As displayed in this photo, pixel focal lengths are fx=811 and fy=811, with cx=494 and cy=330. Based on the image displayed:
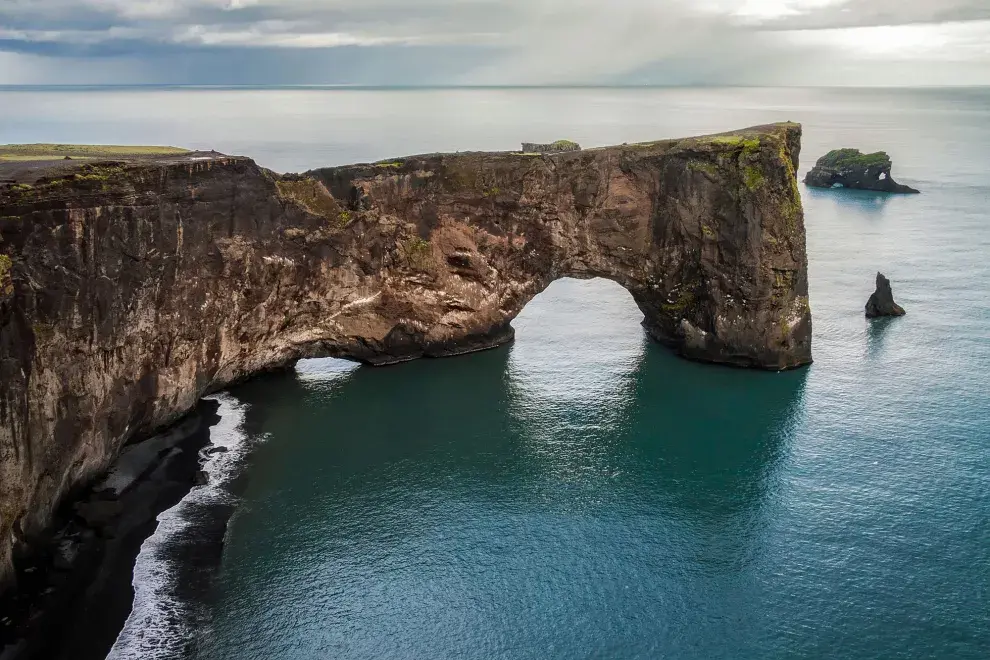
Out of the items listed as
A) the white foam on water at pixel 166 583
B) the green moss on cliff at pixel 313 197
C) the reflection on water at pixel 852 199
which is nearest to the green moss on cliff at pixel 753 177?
the green moss on cliff at pixel 313 197

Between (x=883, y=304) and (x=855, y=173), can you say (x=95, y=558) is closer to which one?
(x=883, y=304)

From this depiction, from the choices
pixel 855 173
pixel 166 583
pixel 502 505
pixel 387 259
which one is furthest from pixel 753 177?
pixel 855 173

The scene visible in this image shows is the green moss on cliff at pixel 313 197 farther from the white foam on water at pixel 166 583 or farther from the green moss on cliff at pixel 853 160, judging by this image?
the green moss on cliff at pixel 853 160

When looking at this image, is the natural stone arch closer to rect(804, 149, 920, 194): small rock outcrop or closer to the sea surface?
the sea surface

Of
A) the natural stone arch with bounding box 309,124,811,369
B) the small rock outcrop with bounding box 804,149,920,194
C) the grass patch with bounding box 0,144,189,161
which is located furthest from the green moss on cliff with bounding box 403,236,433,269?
the small rock outcrop with bounding box 804,149,920,194

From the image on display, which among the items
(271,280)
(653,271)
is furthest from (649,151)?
(271,280)

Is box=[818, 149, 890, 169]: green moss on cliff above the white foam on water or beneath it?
above
